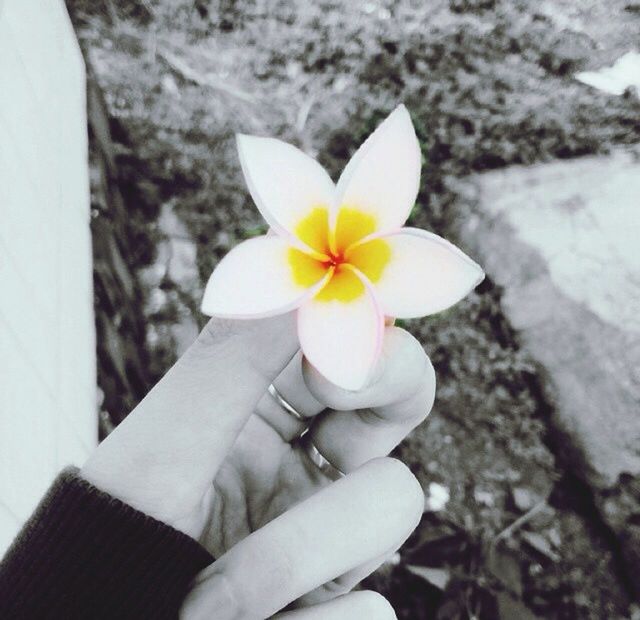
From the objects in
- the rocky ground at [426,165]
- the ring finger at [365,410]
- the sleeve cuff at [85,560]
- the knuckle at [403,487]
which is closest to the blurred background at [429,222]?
the rocky ground at [426,165]

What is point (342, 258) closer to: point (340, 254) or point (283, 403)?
point (340, 254)

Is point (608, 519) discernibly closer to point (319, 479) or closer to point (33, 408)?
point (319, 479)

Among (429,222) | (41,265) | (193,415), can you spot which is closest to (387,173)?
(193,415)

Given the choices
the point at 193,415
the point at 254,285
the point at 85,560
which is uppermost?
the point at 254,285

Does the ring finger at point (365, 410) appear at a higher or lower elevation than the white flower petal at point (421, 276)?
lower

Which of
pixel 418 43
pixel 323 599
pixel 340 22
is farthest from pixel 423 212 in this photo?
pixel 323 599

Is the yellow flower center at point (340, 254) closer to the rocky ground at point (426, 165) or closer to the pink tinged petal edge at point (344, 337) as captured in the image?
the pink tinged petal edge at point (344, 337)
